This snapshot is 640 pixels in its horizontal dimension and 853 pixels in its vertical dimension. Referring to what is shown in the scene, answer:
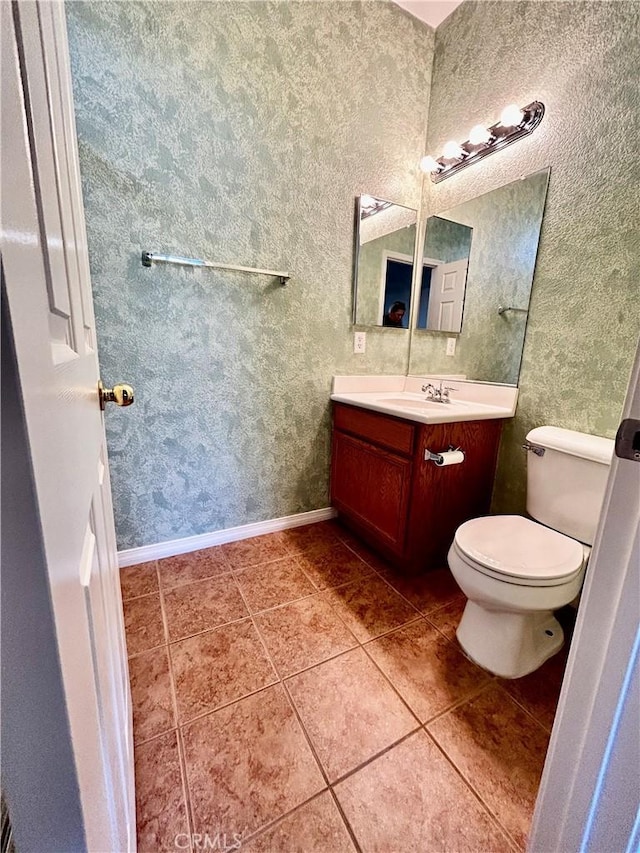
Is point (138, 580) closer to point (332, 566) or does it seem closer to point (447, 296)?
point (332, 566)

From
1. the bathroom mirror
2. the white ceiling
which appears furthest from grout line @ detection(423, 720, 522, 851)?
the white ceiling

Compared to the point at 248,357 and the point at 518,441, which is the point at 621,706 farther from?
the point at 248,357

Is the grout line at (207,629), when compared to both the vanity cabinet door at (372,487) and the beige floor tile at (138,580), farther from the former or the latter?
the vanity cabinet door at (372,487)

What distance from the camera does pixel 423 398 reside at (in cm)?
198

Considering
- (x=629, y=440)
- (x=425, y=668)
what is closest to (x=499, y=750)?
(x=425, y=668)

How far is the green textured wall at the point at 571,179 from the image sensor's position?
120cm

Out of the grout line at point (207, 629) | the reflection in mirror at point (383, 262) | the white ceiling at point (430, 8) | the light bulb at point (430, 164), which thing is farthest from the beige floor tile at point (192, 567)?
the white ceiling at point (430, 8)

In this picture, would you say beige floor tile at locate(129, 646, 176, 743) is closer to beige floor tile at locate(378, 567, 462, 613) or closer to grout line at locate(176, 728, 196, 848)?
grout line at locate(176, 728, 196, 848)

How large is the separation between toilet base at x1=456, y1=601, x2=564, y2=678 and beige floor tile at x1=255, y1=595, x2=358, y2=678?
1.40 feet

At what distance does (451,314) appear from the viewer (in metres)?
1.90

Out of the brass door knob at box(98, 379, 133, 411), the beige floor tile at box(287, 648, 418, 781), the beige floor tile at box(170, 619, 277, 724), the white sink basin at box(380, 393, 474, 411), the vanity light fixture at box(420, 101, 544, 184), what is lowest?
the beige floor tile at box(170, 619, 277, 724)

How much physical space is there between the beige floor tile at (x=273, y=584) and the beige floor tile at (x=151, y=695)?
1.25 feet

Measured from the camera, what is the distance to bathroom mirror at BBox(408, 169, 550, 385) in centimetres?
150

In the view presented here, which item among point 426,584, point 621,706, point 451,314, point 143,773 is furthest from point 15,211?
point 451,314
